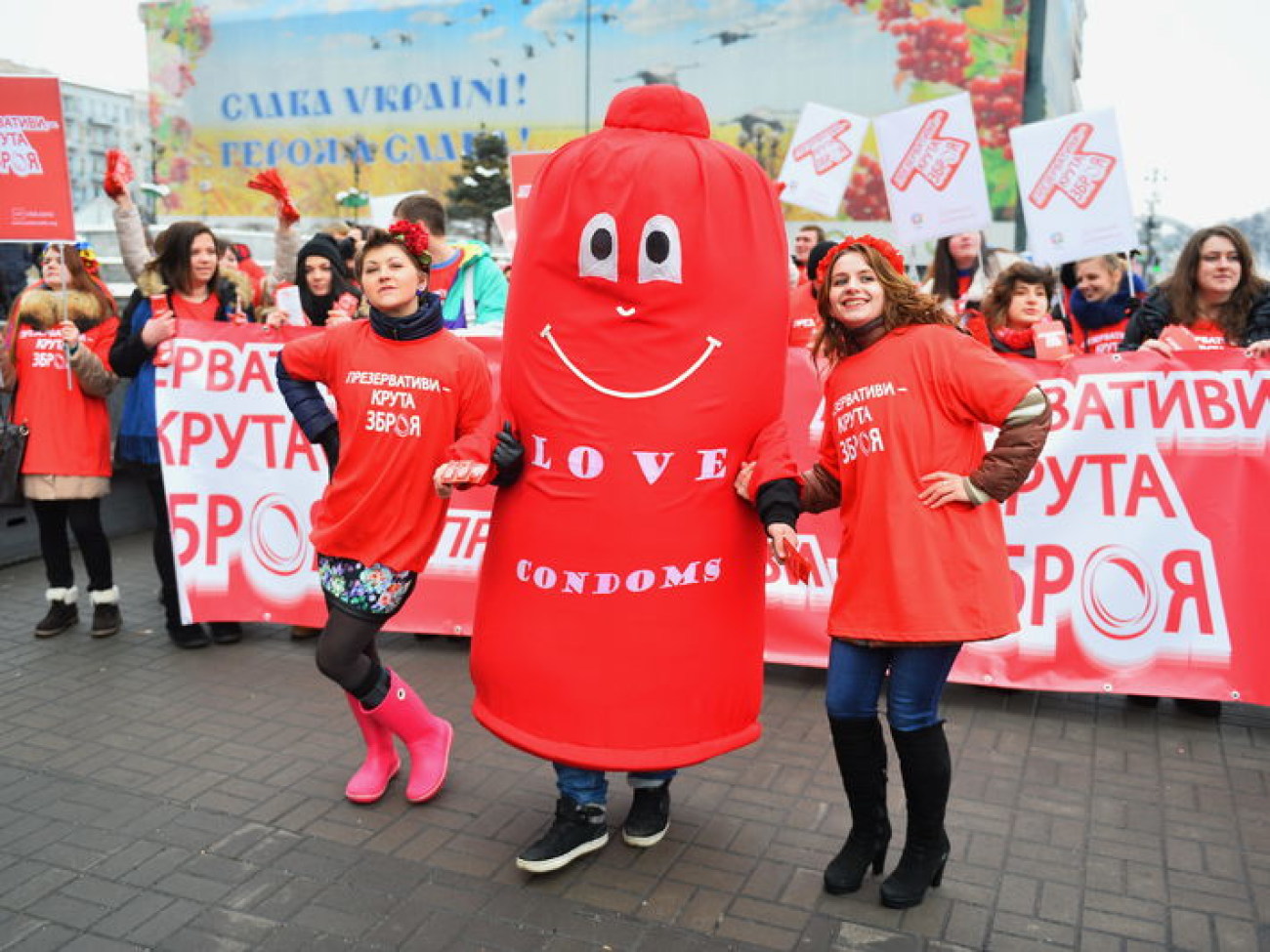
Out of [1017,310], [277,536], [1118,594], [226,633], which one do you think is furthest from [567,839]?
[1017,310]

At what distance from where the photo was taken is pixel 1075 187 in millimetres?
5855

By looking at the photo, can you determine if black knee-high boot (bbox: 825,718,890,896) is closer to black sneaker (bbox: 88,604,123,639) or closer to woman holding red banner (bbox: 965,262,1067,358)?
woman holding red banner (bbox: 965,262,1067,358)

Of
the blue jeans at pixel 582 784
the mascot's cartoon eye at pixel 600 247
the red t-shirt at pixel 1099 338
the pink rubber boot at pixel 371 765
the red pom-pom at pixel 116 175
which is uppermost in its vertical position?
the red pom-pom at pixel 116 175

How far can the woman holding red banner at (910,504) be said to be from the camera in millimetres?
2930

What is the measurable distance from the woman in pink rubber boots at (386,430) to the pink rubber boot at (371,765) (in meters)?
0.32

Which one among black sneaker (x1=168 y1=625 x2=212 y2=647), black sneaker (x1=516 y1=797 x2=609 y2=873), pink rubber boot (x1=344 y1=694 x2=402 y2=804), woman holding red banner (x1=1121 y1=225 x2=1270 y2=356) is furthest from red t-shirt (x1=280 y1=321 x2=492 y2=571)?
woman holding red banner (x1=1121 y1=225 x2=1270 y2=356)

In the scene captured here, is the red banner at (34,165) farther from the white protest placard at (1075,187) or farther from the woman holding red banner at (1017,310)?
the white protest placard at (1075,187)

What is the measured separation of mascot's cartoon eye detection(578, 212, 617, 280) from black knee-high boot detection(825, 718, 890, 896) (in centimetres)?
140

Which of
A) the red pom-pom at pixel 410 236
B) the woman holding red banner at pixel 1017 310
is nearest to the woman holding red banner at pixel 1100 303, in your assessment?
the woman holding red banner at pixel 1017 310

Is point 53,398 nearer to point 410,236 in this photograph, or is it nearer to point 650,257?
point 410,236

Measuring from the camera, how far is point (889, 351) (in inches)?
120

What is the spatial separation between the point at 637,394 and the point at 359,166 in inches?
1727

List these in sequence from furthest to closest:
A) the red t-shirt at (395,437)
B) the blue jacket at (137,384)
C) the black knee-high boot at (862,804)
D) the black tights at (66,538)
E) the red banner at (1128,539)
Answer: the black tights at (66,538), the blue jacket at (137,384), the red banner at (1128,539), the red t-shirt at (395,437), the black knee-high boot at (862,804)

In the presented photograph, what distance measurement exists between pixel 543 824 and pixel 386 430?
142cm
